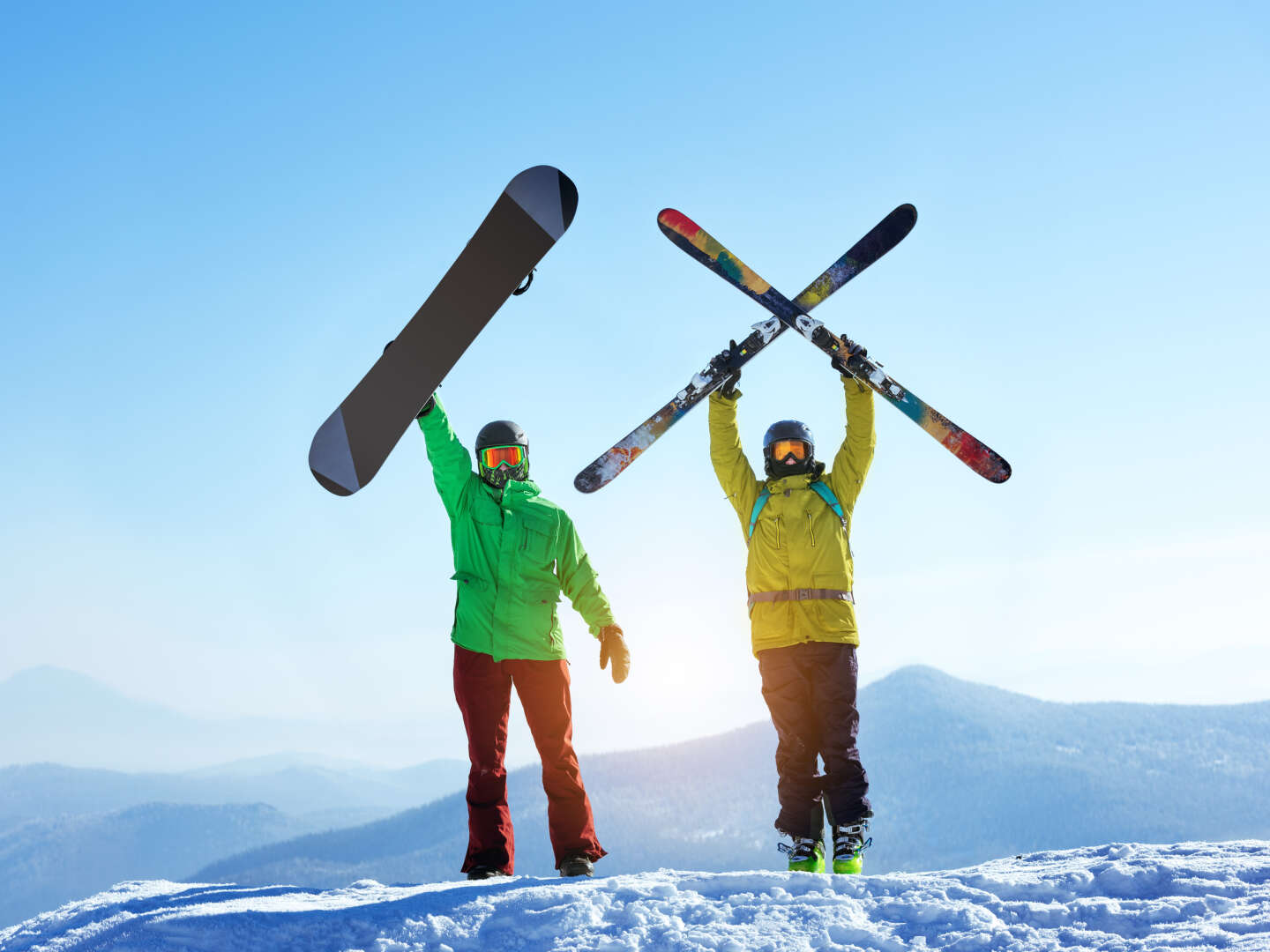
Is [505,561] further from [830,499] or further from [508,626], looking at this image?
[830,499]

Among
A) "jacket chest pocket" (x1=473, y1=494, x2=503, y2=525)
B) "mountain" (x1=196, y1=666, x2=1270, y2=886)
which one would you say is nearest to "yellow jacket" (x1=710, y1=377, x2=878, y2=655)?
"jacket chest pocket" (x1=473, y1=494, x2=503, y2=525)

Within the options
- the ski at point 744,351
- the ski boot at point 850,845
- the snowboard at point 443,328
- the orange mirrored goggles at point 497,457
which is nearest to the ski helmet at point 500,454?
the orange mirrored goggles at point 497,457

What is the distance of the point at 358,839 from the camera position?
88875 mm

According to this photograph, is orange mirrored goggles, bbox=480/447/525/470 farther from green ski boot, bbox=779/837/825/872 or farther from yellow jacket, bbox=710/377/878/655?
green ski boot, bbox=779/837/825/872

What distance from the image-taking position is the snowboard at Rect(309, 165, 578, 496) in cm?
674

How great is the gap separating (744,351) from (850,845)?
366 cm

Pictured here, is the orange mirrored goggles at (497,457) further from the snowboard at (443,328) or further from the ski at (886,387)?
the ski at (886,387)

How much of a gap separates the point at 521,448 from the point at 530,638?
52.4 inches

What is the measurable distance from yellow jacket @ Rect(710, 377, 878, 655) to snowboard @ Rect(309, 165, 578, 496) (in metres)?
1.91

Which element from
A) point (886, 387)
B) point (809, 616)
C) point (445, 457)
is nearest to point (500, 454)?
point (445, 457)

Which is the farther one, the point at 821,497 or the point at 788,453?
the point at 788,453

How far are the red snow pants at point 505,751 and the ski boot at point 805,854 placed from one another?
124 centimetres

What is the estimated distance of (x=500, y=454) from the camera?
21.6 ft

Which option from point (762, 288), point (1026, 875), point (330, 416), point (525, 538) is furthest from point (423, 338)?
point (1026, 875)
